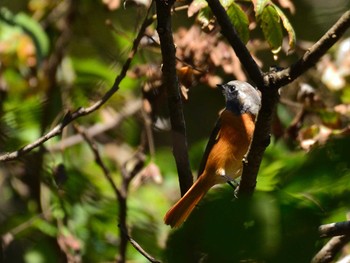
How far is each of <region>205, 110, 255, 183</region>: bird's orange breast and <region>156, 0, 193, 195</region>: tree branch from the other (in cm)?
55

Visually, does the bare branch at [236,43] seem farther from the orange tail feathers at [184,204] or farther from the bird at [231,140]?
the bird at [231,140]

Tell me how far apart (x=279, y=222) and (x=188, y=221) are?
203mm

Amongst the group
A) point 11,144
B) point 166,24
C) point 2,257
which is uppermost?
point 166,24

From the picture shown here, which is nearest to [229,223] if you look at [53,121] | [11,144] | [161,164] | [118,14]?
[11,144]

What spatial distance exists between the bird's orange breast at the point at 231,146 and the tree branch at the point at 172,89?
0.55 meters

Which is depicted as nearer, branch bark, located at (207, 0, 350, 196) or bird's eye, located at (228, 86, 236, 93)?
branch bark, located at (207, 0, 350, 196)

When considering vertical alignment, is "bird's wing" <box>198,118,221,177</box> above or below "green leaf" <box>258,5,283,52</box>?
below

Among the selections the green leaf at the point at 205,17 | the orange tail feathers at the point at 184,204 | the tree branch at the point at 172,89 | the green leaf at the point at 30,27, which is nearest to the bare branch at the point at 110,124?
the green leaf at the point at 30,27

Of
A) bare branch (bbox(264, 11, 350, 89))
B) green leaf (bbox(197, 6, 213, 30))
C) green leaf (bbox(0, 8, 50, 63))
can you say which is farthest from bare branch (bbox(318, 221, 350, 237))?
green leaf (bbox(0, 8, 50, 63))

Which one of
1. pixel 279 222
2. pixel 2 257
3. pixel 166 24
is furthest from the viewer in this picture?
pixel 2 257

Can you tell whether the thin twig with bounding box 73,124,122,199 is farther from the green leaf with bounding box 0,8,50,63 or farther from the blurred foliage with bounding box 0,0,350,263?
the green leaf with bounding box 0,8,50,63

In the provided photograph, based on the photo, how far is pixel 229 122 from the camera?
9.47 feet

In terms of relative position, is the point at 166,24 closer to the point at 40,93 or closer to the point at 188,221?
the point at 188,221

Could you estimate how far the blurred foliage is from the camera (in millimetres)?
943
